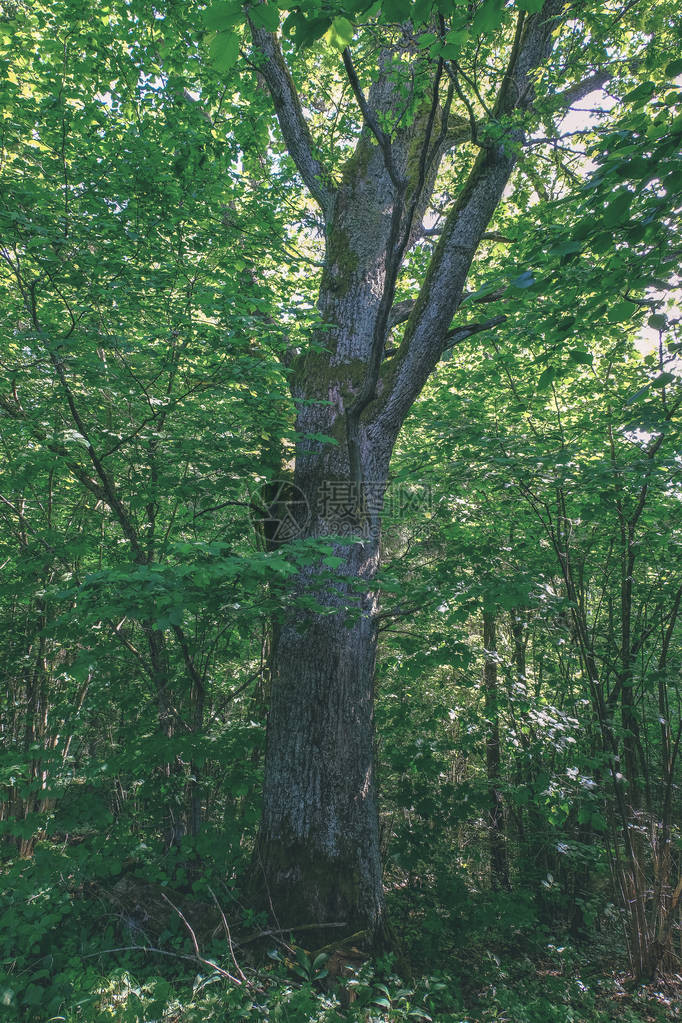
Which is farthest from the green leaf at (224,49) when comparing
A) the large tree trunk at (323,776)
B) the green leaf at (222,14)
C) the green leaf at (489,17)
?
the large tree trunk at (323,776)

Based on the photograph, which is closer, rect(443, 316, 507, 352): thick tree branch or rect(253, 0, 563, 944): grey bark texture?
rect(253, 0, 563, 944): grey bark texture

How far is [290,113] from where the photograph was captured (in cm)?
463

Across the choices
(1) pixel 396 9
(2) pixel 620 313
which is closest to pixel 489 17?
(1) pixel 396 9

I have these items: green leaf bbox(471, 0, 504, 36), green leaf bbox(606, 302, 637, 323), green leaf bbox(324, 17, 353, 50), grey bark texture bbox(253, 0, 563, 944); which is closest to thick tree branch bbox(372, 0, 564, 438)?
grey bark texture bbox(253, 0, 563, 944)

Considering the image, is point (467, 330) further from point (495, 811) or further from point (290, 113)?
point (495, 811)

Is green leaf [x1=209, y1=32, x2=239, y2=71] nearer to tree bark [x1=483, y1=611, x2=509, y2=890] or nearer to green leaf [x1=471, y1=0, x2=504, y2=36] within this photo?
green leaf [x1=471, y1=0, x2=504, y2=36]

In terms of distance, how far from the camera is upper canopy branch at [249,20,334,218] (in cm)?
443

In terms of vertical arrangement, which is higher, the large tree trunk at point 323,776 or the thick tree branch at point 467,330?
the thick tree branch at point 467,330

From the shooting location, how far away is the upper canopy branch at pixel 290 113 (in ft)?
14.5

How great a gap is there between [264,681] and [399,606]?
154 centimetres

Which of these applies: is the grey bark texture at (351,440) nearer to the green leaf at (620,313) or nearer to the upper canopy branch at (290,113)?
the upper canopy branch at (290,113)

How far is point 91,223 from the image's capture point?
11.8 ft

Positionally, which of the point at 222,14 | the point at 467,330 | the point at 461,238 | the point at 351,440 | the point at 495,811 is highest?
the point at 461,238

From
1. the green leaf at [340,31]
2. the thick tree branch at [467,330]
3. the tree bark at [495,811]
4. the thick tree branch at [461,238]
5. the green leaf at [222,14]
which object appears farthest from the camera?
the tree bark at [495,811]
